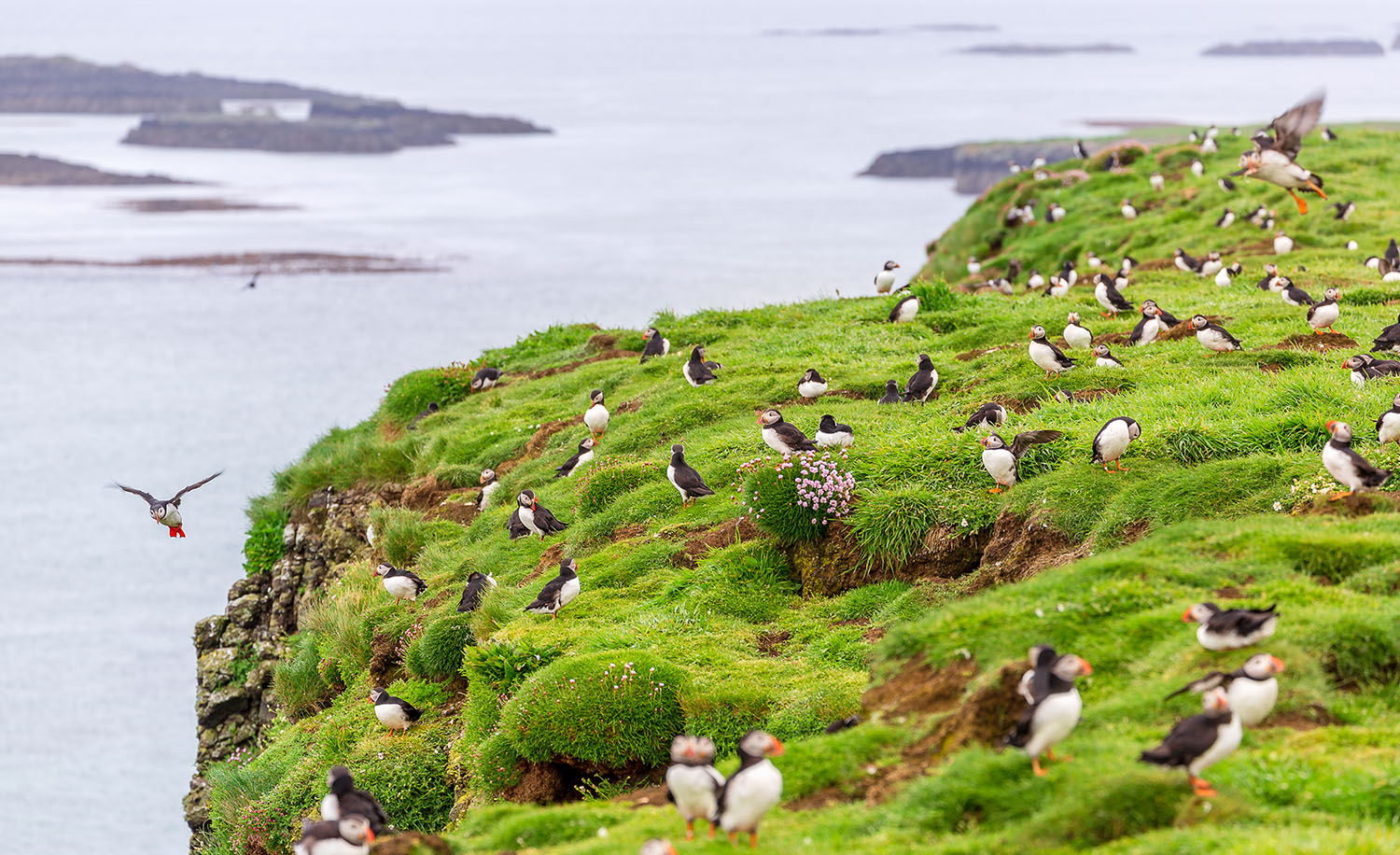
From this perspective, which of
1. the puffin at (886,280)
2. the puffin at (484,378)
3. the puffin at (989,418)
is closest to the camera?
the puffin at (989,418)

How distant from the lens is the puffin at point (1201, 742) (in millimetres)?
7086

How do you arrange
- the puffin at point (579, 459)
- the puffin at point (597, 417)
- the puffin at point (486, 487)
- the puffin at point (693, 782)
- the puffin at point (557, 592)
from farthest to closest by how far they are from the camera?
the puffin at point (486, 487)
the puffin at point (597, 417)
the puffin at point (579, 459)
the puffin at point (557, 592)
the puffin at point (693, 782)

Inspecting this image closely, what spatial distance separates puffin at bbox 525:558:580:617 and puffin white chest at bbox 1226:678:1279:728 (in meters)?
8.28

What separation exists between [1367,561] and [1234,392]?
585cm

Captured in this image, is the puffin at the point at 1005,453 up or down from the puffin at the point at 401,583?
up

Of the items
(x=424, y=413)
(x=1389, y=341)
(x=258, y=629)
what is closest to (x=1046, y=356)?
(x=1389, y=341)

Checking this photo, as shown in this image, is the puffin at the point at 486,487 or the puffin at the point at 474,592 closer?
the puffin at the point at 474,592

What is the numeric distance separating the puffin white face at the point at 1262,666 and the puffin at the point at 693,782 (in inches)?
126

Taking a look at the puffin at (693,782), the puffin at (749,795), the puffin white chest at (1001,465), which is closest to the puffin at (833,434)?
the puffin white chest at (1001,465)

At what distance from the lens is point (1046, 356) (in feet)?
57.7

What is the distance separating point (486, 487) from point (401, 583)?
333 centimetres

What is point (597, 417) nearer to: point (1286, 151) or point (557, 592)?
point (557, 592)

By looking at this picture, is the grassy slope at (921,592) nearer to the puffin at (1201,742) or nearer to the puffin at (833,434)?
the puffin at (1201,742)

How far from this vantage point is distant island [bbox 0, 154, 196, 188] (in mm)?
102750
